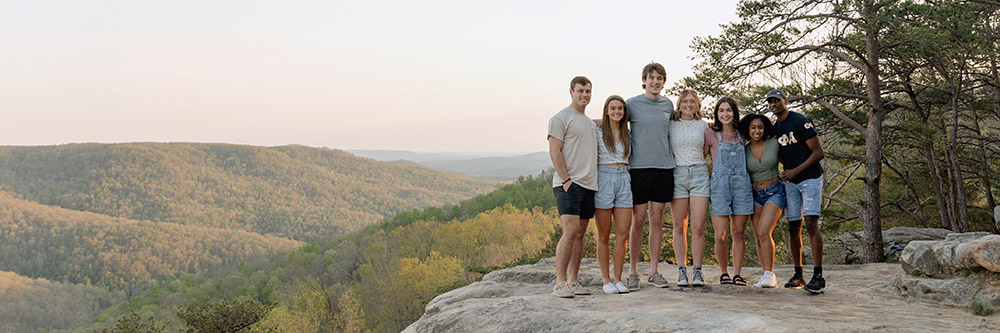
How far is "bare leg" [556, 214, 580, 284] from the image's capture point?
5.93 metres

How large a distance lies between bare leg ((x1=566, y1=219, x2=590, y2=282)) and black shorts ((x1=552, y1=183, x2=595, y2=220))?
130 millimetres

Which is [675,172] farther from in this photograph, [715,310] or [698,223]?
[715,310]

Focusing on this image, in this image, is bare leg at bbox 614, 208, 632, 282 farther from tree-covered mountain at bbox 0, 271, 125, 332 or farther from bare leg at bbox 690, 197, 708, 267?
tree-covered mountain at bbox 0, 271, 125, 332

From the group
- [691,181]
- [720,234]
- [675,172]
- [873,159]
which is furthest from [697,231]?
[873,159]

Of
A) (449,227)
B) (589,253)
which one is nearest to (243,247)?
(449,227)

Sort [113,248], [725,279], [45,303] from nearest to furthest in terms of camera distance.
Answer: [725,279], [45,303], [113,248]

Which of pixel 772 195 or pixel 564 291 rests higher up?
pixel 772 195

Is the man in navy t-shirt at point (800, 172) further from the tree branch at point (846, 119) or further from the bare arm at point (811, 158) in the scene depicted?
the tree branch at point (846, 119)

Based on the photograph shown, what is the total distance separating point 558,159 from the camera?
18.8 ft

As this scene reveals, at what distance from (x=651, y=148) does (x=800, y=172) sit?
1.46 meters

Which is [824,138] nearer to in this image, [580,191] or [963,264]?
[963,264]

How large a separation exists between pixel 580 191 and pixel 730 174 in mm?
1580

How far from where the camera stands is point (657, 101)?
6.19 metres

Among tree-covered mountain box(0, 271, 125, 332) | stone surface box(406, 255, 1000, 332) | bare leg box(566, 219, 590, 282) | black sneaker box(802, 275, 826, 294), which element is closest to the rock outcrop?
stone surface box(406, 255, 1000, 332)
